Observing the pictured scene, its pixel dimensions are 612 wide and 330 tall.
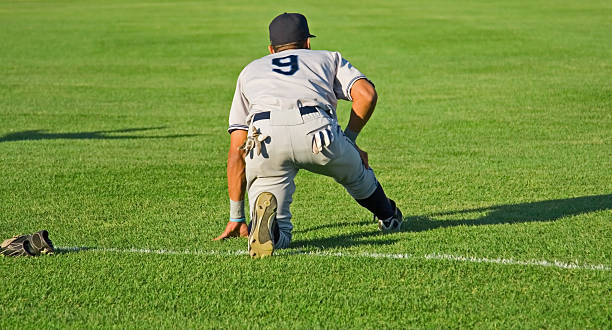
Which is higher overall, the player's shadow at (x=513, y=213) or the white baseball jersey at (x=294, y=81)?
the white baseball jersey at (x=294, y=81)

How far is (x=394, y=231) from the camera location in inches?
Result: 286

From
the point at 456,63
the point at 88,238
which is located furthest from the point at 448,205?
the point at 456,63

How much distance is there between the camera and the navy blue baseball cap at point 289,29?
22.0 ft

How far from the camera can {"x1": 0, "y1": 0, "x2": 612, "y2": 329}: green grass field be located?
526 cm

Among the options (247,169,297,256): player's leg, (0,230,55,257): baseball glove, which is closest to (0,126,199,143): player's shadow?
(0,230,55,257): baseball glove

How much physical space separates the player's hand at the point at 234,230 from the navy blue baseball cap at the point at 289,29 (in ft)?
5.06

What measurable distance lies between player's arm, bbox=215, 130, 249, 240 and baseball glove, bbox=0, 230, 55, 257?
1388mm

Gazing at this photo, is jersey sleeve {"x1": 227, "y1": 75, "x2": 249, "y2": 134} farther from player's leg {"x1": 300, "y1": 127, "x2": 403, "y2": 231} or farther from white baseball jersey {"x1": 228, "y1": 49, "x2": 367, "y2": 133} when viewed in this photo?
player's leg {"x1": 300, "y1": 127, "x2": 403, "y2": 231}

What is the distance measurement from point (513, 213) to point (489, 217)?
330mm

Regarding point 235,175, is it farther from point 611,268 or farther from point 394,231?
point 611,268

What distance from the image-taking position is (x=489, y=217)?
26.1ft

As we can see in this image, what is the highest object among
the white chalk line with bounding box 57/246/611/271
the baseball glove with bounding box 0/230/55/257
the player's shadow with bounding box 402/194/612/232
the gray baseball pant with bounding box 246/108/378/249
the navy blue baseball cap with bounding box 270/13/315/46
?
the navy blue baseball cap with bounding box 270/13/315/46

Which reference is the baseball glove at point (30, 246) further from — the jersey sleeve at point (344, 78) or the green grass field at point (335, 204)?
the jersey sleeve at point (344, 78)

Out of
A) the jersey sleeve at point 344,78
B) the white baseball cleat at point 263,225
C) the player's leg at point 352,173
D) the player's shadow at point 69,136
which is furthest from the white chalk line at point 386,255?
the player's shadow at point 69,136
